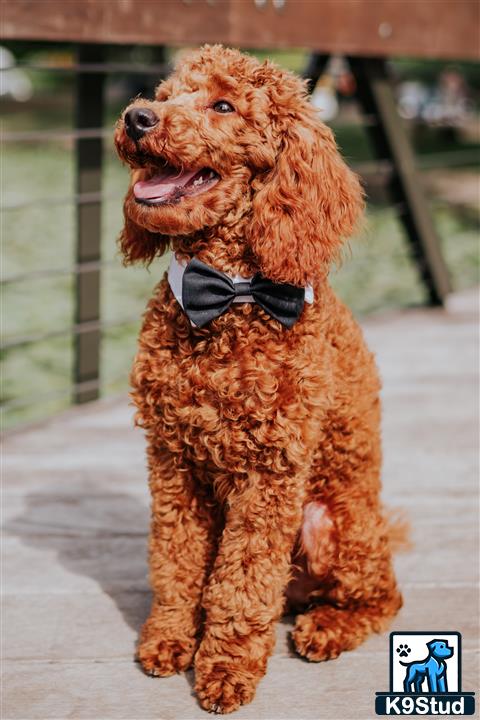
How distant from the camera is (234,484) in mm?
1966

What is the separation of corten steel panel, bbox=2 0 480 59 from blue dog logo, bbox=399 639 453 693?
199 centimetres

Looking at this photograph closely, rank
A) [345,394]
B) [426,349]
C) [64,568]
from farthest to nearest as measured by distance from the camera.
Answer: [426,349]
[64,568]
[345,394]

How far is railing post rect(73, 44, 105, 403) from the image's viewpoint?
137 inches

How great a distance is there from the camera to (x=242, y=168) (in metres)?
1.89

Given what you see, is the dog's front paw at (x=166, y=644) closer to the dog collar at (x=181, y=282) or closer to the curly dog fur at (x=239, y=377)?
the curly dog fur at (x=239, y=377)

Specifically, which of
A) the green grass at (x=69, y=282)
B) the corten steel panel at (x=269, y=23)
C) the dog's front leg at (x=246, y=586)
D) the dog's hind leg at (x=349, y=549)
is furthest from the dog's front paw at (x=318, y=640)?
the corten steel panel at (x=269, y=23)

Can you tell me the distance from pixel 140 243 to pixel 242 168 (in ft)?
1.17

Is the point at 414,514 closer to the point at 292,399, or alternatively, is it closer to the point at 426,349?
the point at 292,399

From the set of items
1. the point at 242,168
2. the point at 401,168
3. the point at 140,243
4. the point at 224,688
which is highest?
the point at 401,168

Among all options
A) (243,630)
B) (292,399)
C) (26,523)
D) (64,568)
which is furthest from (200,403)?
(26,523)

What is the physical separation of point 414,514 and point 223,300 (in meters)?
1.20

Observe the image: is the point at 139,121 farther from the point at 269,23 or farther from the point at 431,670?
the point at 269,23

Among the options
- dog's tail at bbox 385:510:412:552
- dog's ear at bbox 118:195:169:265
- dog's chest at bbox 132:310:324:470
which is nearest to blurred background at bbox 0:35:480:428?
dog's chest at bbox 132:310:324:470

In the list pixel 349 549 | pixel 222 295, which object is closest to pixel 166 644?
pixel 349 549
